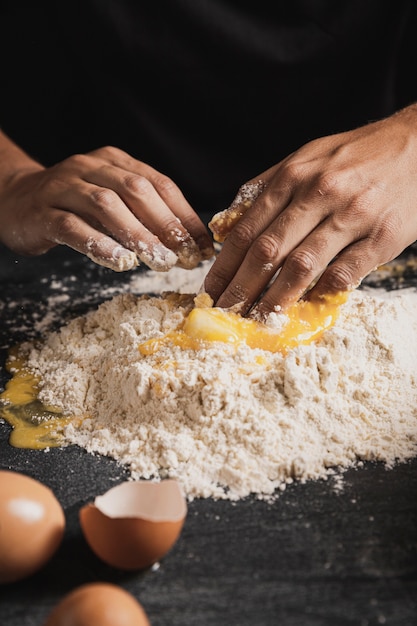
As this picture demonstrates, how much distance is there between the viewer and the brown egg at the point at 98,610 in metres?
0.74

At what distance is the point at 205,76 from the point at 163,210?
0.64 m

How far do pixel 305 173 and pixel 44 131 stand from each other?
3.86 feet

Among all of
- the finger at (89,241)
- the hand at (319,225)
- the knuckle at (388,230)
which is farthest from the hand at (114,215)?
the knuckle at (388,230)

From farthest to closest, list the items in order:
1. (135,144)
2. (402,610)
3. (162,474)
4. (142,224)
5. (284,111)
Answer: (135,144), (284,111), (142,224), (162,474), (402,610)

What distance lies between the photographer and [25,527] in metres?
0.87

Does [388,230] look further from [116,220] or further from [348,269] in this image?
[116,220]

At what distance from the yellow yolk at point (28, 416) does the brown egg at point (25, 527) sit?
291 mm

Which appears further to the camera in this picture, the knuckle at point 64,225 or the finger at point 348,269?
the knuckle at point 64,225

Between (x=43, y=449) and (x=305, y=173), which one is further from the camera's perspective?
(x=305, y=173)

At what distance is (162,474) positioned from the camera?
3.63 ft

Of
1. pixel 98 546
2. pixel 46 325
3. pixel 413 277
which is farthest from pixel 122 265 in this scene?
pixel 413 277

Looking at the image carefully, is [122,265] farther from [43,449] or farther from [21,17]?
[21,17]

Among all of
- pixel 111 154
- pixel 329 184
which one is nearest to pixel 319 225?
pixel 329 184

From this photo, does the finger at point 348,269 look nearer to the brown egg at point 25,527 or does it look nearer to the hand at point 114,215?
the hand at point 114,215
